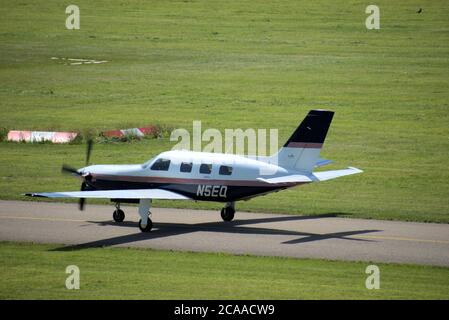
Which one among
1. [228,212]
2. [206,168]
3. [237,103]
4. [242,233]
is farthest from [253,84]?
[242,233]

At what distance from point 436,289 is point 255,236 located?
866 centimetres

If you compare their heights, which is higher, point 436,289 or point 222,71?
point 222,71

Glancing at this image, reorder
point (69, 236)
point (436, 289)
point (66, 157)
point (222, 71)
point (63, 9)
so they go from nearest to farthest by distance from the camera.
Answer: point (436, 289), point (69, 236), point (66, 157), point (222, 71), point (63, 9)

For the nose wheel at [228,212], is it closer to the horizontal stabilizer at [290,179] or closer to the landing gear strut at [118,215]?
the horizontal stabilizer at [290,179]

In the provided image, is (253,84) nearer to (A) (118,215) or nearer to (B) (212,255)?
(A) (118,215)

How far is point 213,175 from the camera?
35156 millimetres

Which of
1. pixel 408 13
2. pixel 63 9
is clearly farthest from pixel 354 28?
pixel 63 9

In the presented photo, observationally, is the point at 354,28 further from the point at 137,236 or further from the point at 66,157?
the point at 137,236

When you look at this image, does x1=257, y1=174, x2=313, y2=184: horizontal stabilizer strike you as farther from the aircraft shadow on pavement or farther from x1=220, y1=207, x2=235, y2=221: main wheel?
x1=220, y1=207, x2=235, y2=221: main wheel

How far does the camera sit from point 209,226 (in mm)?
36188

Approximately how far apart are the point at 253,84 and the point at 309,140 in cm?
3509

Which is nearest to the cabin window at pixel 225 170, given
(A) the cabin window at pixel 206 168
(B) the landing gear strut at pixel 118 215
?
(A) the cabin window at pixel 206 168

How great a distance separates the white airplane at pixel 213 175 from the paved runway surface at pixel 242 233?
42.1 inches

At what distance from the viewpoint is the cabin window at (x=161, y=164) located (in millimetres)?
35875
